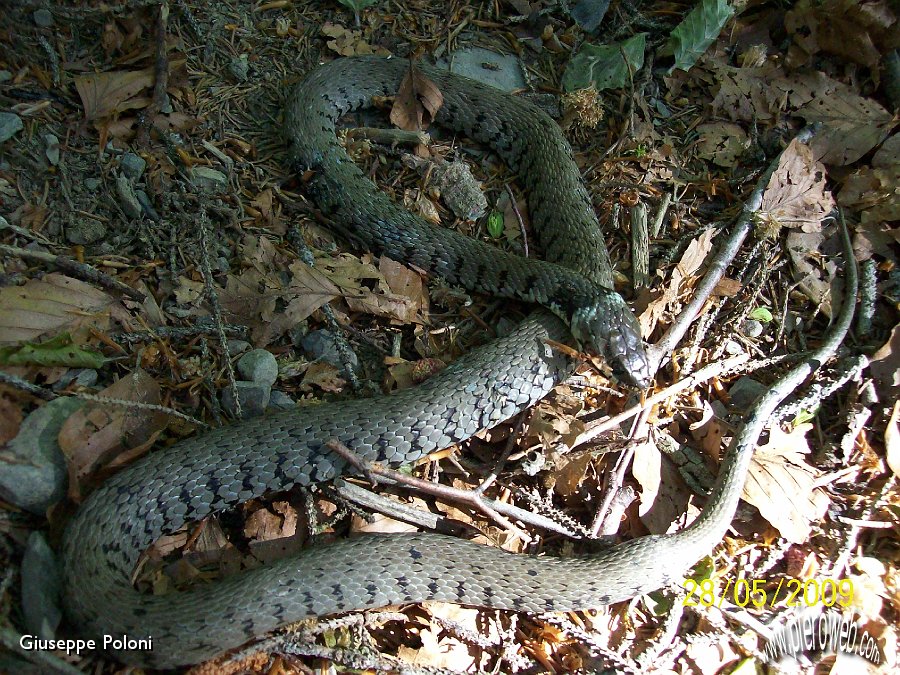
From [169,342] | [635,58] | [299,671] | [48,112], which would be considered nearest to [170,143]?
[48,112]

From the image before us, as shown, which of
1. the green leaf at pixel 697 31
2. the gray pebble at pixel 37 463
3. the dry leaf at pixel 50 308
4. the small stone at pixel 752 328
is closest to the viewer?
the gray pebble at pixel 37 463

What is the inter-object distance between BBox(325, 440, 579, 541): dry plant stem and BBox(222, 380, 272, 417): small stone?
485 millimetres

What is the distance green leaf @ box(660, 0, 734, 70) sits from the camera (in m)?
4.62

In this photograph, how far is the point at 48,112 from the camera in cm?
358

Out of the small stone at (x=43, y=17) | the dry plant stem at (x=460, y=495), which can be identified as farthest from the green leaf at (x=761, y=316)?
the small stone at (x=43, y=17)

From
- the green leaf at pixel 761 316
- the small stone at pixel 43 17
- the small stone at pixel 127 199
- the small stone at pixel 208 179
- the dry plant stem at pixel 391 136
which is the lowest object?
the small stone at pixel 127 199

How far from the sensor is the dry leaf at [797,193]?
13.9 ft

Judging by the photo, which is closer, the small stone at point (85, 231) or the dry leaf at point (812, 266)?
the small stone at point (85, 231)

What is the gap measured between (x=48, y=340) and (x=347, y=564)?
6.20 ft

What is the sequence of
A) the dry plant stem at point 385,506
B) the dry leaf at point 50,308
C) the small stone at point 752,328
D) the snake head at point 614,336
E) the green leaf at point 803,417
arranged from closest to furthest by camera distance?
the dry leaf at point 50,308, the dry plant stem at point 385,506, the snake head at point 614,336, the green leaf at point 803,417, the small stone at point 752,328

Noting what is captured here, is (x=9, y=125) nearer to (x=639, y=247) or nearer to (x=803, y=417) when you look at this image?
(x=639, y=247)

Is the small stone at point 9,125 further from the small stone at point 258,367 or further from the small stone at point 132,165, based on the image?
the small stone at point 258,367
